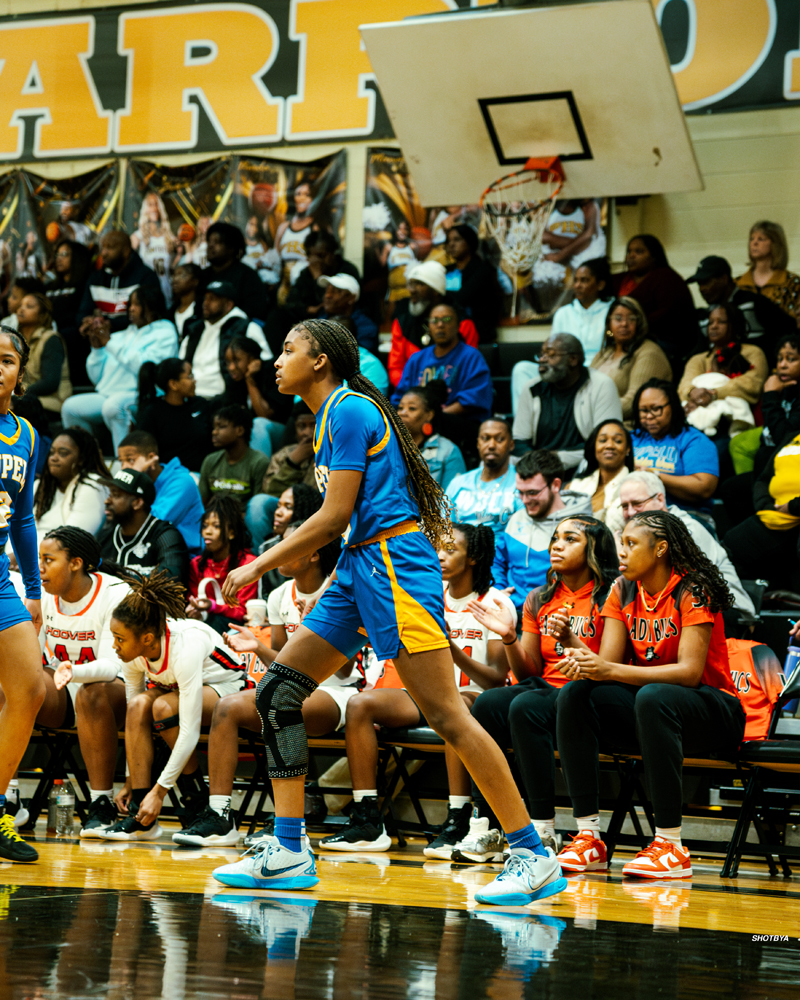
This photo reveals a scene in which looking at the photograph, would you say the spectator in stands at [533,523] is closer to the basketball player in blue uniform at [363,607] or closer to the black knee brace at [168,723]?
the black knee brace at [168,723]

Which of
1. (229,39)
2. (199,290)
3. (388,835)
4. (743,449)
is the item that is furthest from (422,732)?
(229,39)

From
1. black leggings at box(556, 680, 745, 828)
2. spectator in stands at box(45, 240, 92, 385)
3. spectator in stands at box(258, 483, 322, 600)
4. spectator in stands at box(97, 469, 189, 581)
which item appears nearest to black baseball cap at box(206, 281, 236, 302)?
spectator in stands at box(45, 240, 92, 385)

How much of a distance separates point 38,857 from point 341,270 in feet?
22.1

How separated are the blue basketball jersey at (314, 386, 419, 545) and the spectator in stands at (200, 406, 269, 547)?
4.51 meters

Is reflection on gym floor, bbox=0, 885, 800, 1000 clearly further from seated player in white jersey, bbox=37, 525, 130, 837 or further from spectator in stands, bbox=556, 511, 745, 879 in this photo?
seated player in white jersey, bbox=37, 525, 130, 837

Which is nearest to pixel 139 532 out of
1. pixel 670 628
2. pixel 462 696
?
pixel 462 696

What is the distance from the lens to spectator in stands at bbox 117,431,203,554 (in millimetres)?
8008

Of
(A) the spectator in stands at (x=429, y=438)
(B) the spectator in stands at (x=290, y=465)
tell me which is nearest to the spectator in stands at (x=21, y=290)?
(B) the spectator in stands at (x=290, y=465)

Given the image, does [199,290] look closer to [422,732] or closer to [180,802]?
[180,802]

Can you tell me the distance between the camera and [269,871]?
12.6 feet

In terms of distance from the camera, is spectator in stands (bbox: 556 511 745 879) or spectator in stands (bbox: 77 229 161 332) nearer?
spectator in stands (bbox: 556 511 745 879)

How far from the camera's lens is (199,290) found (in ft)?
35.7

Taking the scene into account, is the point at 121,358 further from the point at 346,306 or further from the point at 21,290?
the point at 346,306

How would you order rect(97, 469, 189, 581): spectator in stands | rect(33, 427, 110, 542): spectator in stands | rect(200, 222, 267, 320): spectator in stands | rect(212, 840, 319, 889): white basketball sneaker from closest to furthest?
rect(212, 840, 319, 889): white basketball sneaker, rect(97, 469, 189, 581): spectator in stands, rect(33, 427, 110, 542): spectator in stands, rect(200, 222, 267, 320): spectator in stands
